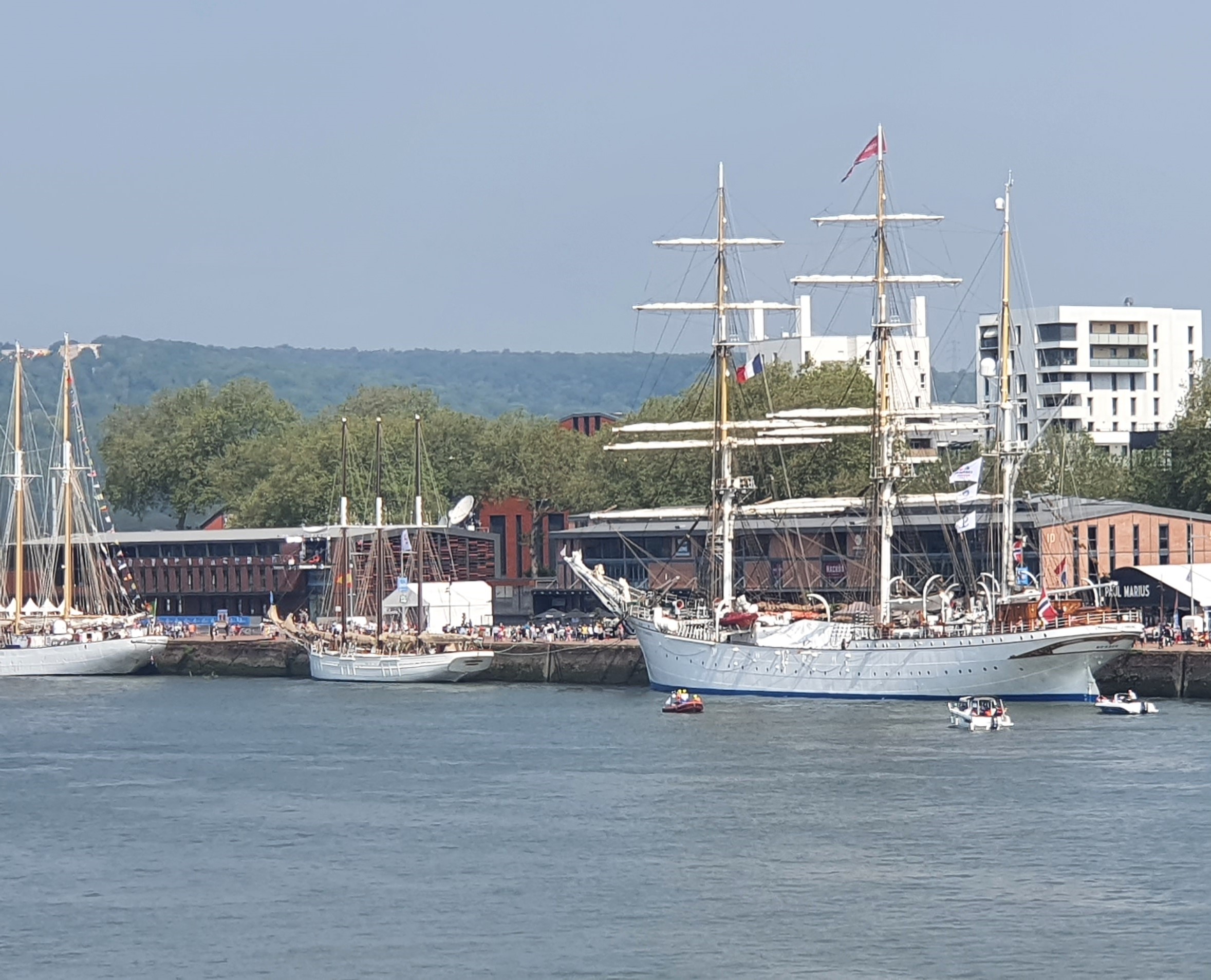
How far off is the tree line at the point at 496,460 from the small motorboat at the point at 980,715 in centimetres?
1848

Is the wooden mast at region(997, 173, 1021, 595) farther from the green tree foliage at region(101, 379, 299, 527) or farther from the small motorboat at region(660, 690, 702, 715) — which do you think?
the green tree foliage at region(101, 379, 299, 527)

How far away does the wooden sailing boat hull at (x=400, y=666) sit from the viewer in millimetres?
97250

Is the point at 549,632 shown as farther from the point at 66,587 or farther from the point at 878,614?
the point at 66,587

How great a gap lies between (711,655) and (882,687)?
7.38 metres

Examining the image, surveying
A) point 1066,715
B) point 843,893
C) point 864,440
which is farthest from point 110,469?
point 843,893

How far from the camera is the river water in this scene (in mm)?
40531

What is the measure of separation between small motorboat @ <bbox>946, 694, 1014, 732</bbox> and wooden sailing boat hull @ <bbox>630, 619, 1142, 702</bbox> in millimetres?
4260

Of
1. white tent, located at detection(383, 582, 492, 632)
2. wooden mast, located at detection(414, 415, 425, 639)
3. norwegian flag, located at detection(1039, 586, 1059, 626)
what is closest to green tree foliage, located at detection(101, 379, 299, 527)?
white tent, located at detection(383, 582, 492, 632)

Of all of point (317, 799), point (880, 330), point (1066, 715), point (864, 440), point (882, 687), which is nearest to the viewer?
point (317, 799)

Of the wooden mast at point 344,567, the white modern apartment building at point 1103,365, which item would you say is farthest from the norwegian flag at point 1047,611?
the white modern apartment building at point 1103,365

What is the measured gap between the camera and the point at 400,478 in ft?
464

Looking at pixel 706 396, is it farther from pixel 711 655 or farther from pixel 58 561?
pixel 711 655

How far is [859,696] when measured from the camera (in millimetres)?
84688

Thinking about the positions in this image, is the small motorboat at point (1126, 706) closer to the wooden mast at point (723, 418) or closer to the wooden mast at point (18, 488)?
the wooden mast at point (723, 418)
